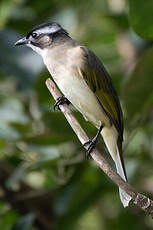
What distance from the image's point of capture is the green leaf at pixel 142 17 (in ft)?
10.3

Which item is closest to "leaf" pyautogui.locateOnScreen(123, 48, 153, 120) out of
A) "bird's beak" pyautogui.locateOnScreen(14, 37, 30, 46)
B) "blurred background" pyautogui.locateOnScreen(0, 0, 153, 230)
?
"blurred background" pyautogui.locateOnScreen(0, 0, 153, 230)

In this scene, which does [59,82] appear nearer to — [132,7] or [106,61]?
[132,7]

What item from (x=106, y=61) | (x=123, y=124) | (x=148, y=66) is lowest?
(x=106, y=61)

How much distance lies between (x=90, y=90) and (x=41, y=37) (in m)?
0.53

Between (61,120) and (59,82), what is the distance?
229 millimetres

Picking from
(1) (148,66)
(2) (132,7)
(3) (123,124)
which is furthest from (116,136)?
(2) (132,7)

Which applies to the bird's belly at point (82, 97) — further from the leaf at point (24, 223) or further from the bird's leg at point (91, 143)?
the leaf at point (24, 223)

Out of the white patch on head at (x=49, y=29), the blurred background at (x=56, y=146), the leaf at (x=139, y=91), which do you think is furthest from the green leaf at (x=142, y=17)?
the white patch on head at (x=49, y=29)

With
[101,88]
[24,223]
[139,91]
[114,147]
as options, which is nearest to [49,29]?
[101,88]

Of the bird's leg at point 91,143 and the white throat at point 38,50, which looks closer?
the bird's leg at point 91,143

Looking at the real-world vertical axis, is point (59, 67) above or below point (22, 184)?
above

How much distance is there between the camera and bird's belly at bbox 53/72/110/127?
3.34m

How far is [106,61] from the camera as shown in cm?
497

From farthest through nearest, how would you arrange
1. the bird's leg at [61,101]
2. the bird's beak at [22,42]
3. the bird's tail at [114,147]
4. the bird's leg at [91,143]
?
the bird's beak at [22,42] < the bird's leg at [61,101] < the bird's tail at [114,147] < the bird's leg at [91,143]
